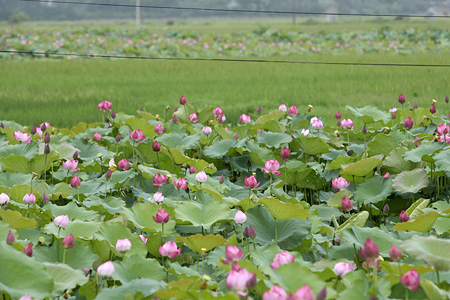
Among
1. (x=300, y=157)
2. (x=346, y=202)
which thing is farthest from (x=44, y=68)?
(x=346, y=202)

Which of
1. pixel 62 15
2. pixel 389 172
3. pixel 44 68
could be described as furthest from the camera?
pixel 62 15

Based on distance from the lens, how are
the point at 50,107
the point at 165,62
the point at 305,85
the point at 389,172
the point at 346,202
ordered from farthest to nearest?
the point at 165,62 < the point at 305,85 < the point at 50,107 < the point at 389,172 < the point at 346,202

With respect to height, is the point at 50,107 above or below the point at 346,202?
below

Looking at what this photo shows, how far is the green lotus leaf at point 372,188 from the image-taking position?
2.40 metres

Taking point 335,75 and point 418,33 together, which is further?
point 418,33

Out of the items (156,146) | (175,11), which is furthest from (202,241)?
(175,11)

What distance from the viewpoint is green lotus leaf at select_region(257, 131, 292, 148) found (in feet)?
9.80

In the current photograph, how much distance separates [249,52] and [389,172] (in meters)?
10.3

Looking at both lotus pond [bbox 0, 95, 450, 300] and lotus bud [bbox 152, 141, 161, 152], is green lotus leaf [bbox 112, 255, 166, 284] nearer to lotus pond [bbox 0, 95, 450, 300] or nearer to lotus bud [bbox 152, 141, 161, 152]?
lotus pond [bbox 0, 95, 450, 300]

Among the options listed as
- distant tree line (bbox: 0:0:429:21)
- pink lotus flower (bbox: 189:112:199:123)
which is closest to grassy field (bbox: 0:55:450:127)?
pink lotus flower (bbox: 189:112:199:123)

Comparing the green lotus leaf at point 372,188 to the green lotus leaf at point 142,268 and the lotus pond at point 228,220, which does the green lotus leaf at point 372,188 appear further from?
the green lotus leaf at point 142,268

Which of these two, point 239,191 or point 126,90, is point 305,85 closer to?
point 126,90

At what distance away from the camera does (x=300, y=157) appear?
10.4 ft

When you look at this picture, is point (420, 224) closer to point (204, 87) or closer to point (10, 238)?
point (10, 238)
